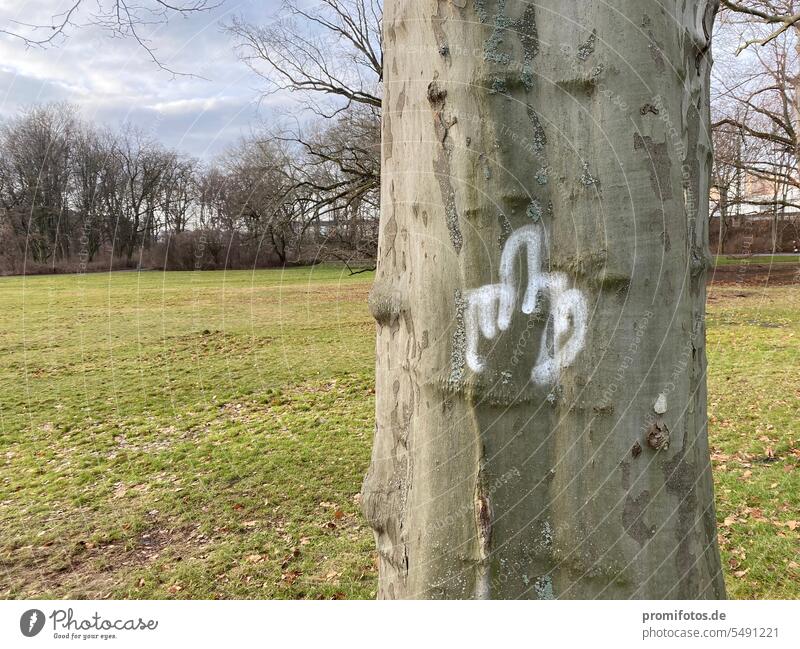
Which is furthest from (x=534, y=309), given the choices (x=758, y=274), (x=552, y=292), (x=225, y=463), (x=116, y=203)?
(x=758, y=274)

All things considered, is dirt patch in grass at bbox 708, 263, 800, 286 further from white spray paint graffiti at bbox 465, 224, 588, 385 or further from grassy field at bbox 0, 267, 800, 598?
white spray paint graffiti at bbox 465, 224, 588, 385

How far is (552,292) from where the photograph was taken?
46.7 inches

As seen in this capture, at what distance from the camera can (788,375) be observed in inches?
245

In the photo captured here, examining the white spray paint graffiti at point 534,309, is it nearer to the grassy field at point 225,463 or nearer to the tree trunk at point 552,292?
the tree trunk at point 552,292

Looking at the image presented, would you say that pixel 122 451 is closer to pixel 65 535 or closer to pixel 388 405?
pixel 65 535

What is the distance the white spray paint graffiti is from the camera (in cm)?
117

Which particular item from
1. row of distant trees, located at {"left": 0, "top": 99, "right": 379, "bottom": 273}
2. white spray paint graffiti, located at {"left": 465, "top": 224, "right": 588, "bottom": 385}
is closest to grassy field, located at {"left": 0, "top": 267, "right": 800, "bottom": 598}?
row of distant trees, located at {"left": 0, "top": 99, "right": 379, "bottom": 273}

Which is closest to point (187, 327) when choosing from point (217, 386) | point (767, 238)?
point (217, 386)
